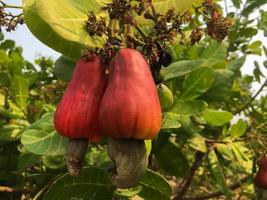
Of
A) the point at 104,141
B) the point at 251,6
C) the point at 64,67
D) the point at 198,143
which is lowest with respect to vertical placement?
the point at 198,143

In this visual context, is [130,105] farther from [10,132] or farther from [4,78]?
[4,78]

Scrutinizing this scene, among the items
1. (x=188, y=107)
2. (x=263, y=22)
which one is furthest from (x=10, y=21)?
(x=263, y=22)

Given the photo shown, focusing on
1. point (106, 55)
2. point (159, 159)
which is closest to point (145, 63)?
point (106, 55)

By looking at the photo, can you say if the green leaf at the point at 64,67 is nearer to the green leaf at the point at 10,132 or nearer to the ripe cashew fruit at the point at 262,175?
the green leaf at the point at 10,132

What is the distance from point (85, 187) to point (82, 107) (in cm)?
40

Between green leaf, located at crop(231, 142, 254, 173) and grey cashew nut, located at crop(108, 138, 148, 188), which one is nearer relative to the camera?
grey cashew nut, located at crop(108, 138, 148, 188)

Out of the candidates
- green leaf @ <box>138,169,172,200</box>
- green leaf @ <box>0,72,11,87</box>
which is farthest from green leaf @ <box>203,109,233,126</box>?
green leaf @ <box>0,72,11,87</box>

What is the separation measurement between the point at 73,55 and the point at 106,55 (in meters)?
0.10

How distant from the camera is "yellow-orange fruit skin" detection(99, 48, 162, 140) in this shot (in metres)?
0.78

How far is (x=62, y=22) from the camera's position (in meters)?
0.91

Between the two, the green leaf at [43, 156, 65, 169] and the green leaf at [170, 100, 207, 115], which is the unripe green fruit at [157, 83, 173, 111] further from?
the green leaf at [43, 156, 65, 169]

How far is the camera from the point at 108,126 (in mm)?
787

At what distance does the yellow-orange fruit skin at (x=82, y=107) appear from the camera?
85 centimetres

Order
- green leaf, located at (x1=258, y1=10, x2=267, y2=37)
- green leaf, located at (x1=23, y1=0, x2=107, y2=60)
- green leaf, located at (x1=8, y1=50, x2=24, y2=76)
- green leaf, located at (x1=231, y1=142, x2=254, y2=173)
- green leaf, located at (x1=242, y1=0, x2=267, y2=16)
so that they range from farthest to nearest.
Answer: green leaf, located at (x1=242, y1=0, x2=267, y2=16) < green leaf, located at (x1=258, y1=10, x2=267, y2=37) < green leaf, located at (x1=8, y1=50, x2=24, y2=76) < green leaf, located at (x1=231, y1=142, x2=254, y2=173) < green leaf, located at (x1=23, y1=0, x2=107, y2=60)
